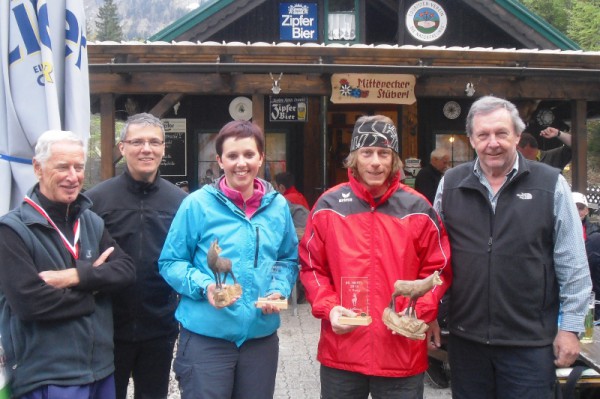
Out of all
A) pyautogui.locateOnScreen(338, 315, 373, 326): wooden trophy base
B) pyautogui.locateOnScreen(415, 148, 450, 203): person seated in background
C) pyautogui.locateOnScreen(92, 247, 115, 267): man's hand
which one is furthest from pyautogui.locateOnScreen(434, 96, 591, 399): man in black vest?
pyautogui.locateOnScreen(415, 148, 450, 203): person seated in background

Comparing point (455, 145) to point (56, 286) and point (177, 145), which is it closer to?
point (177, 145)

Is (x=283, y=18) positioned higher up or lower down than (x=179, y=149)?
higher up

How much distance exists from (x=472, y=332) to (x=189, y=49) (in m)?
5.29

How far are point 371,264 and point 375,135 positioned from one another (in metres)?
0.62

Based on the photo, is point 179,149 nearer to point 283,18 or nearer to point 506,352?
point 283,18

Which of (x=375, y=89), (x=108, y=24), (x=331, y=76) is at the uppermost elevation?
(x=108, y=24)

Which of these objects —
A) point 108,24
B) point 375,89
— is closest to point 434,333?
point 375,89

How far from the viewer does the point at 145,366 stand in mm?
3365

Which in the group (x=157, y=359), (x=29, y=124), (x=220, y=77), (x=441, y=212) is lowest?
(x=157, y=359)

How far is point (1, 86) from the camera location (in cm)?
336

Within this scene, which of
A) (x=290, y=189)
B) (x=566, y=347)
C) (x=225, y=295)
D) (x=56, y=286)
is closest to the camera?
(x=56, y=286)

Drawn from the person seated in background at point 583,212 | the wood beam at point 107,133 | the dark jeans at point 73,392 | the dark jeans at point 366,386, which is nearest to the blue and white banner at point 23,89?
the dark jeans at point 73,392

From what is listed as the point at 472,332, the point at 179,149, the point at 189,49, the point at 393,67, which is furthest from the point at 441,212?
the point at 179,149

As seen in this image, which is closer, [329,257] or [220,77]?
[329,257]
